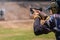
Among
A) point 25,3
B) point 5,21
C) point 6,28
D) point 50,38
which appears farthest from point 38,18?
point 25,3

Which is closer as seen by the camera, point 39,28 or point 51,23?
point 51,23

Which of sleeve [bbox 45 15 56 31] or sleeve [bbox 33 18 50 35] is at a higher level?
sleeve [bbox 45 15 56 31]

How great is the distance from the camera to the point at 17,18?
21281 mm

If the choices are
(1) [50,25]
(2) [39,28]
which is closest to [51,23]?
(1) [50,25]

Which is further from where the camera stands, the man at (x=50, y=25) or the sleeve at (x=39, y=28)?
the sleeve at (x=39, y=28)

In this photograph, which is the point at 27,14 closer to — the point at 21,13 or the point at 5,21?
the point at 21,13

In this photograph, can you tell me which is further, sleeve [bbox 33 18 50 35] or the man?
sleeve [bbox 33 18 50 35]

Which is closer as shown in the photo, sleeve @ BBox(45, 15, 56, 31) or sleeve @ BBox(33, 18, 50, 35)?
sleeve @ BBox(45, 15, 56, 31)

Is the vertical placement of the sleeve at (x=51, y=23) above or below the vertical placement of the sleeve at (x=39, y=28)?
above

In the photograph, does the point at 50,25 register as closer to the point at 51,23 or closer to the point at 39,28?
the point at 51,23

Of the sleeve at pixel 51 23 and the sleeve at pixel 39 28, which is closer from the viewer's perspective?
the sleeve at pixel 51 23

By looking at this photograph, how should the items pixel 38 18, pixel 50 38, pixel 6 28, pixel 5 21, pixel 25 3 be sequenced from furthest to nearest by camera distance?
pixel 25 3 → pixel 5 21 → pixel 6 28 → pixel 50 38 → pixel 38 18

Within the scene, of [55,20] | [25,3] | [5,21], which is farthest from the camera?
[25,3]

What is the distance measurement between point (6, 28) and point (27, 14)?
4.05m
